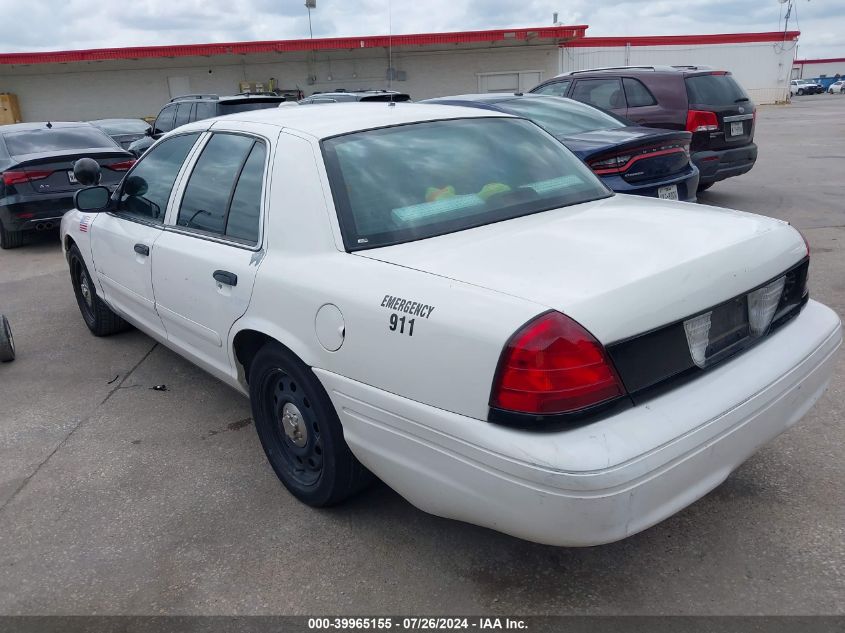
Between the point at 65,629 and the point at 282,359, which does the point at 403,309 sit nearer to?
the point at 282,359

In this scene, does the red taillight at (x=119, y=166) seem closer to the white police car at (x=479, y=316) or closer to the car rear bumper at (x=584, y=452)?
the white police car at (x=479, y=316)

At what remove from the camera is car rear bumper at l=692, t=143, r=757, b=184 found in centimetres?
841

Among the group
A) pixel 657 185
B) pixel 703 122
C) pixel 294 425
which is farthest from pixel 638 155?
pixel 294 425

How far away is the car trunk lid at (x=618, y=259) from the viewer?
2154mm

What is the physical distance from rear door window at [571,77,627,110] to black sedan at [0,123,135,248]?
6006 mm

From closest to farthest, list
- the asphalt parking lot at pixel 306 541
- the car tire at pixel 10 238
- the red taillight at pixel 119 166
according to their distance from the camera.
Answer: the asphalt parking lot at pixel 306 541
the red taillight at pixel 119 166
the car tire at pixel 10 238

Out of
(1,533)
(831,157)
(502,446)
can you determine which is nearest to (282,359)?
(502,446)

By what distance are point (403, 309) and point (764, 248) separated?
4.47 feet

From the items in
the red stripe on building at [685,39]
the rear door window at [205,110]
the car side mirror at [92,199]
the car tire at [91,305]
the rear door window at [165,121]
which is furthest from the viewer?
the red stripe on building at [685,39]

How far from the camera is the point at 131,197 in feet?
14.4

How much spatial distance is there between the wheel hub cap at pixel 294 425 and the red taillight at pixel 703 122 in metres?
7.07

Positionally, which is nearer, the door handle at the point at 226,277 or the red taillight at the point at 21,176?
the door handle at the point at 226,277

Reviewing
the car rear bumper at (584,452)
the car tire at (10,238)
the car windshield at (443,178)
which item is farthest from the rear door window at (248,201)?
the car tire at (10,238)

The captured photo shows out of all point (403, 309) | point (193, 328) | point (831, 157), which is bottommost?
point (831, 157)
